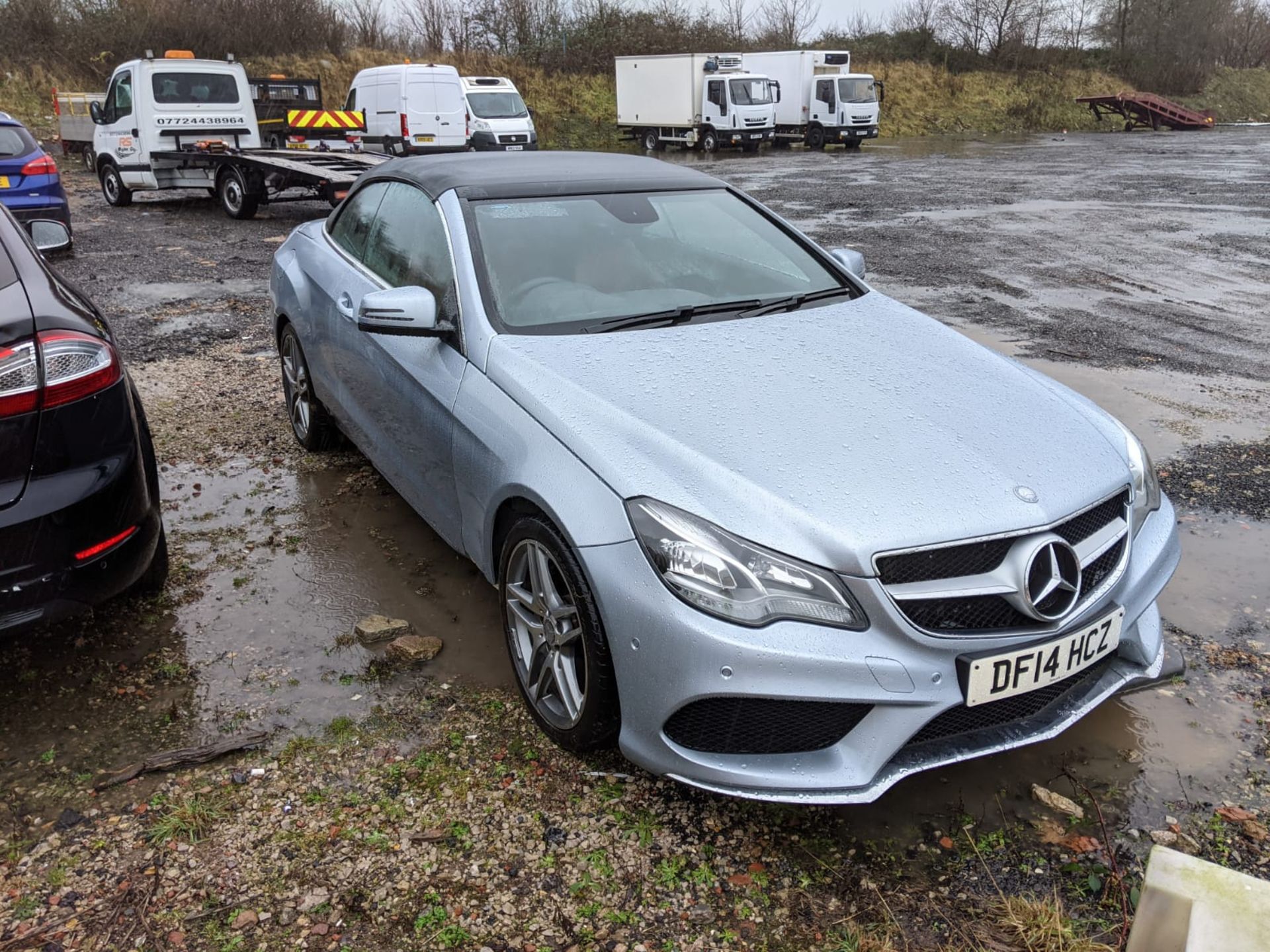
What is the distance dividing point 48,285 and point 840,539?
8.80 ft

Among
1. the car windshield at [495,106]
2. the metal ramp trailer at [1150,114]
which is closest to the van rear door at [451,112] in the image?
the car windshield at [495,106]

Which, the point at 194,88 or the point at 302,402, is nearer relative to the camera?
the point at 302,402

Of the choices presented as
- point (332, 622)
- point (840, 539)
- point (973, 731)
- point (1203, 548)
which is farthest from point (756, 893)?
point (1203, 548)

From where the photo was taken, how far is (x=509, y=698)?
3.19 metres

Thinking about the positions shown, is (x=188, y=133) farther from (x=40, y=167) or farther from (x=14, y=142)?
(x=40, y=167)

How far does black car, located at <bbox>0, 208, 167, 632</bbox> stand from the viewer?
2.73 m

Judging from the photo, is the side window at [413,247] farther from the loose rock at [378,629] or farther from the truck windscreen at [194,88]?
the truck windscreen at [194,88]

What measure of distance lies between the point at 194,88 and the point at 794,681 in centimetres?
1619

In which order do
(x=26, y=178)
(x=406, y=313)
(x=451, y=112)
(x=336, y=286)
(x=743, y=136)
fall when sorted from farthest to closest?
1. (x=743, y=136)
2. (x=451, y=112)
3. (x=26, y=178)
4. (x=336, y=286)
5. (x=406, y=313)

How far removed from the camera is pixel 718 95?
2831 centimetres

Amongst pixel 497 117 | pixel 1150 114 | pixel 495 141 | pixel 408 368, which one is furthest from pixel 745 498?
pixel 1150 114

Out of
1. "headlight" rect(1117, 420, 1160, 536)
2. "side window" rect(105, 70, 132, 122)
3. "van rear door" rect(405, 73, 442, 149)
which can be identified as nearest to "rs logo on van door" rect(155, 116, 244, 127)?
"side window" rect(105, 70, 132, 122)

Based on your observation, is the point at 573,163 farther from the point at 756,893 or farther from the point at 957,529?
the point at 756,893

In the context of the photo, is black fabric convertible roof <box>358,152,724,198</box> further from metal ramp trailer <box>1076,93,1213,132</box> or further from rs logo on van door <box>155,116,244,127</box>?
metal ramp trailer <box>1076,93,1213,132</box>
